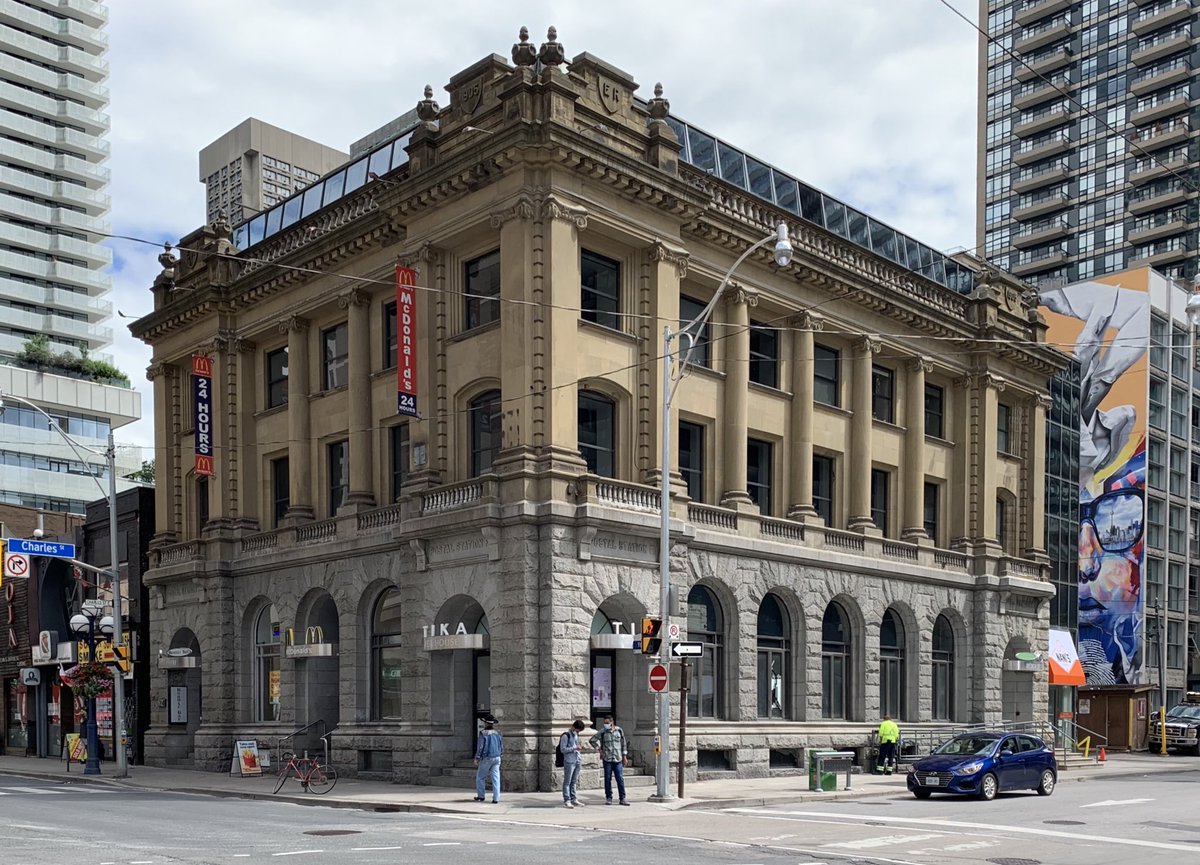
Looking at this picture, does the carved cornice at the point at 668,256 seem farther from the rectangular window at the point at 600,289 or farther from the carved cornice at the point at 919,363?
the carved cornice at the point at 919,363

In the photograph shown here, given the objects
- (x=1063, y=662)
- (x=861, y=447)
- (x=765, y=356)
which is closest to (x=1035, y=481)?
(x=1063, y=662)

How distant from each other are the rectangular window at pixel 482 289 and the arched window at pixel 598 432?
320 cm

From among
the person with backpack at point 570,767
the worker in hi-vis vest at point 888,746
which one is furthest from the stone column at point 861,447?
the person with backpack at point 570,767

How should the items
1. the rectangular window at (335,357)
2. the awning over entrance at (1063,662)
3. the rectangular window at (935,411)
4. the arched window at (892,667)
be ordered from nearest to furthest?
the rectangular window at (335,357), the arched window at (892,667), the rectangular window at (935,411), the awning over entrance at (1063,662)

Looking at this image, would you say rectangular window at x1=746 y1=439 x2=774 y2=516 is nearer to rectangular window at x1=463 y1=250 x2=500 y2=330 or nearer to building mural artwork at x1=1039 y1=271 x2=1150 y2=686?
rectangular window at x1=463 y1=250 x2=500 y2=330

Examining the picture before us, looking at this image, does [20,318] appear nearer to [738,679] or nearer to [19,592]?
[19,592]

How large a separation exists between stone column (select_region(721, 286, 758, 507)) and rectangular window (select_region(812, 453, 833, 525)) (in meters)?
4.63

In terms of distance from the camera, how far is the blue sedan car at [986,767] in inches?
1147

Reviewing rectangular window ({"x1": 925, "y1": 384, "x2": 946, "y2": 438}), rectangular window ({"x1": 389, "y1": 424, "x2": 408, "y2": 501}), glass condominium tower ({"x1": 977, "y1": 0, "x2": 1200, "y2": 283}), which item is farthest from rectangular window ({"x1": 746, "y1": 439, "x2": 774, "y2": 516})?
glass condominium tower ({"x1": 977, "y1": 0, "x2": 1200, "y2": 283})

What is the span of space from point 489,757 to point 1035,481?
96.7 ft

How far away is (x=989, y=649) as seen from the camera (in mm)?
44938

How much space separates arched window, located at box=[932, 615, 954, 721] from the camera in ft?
145

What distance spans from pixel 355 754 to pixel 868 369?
19.7 meters

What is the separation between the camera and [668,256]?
1335 inches
